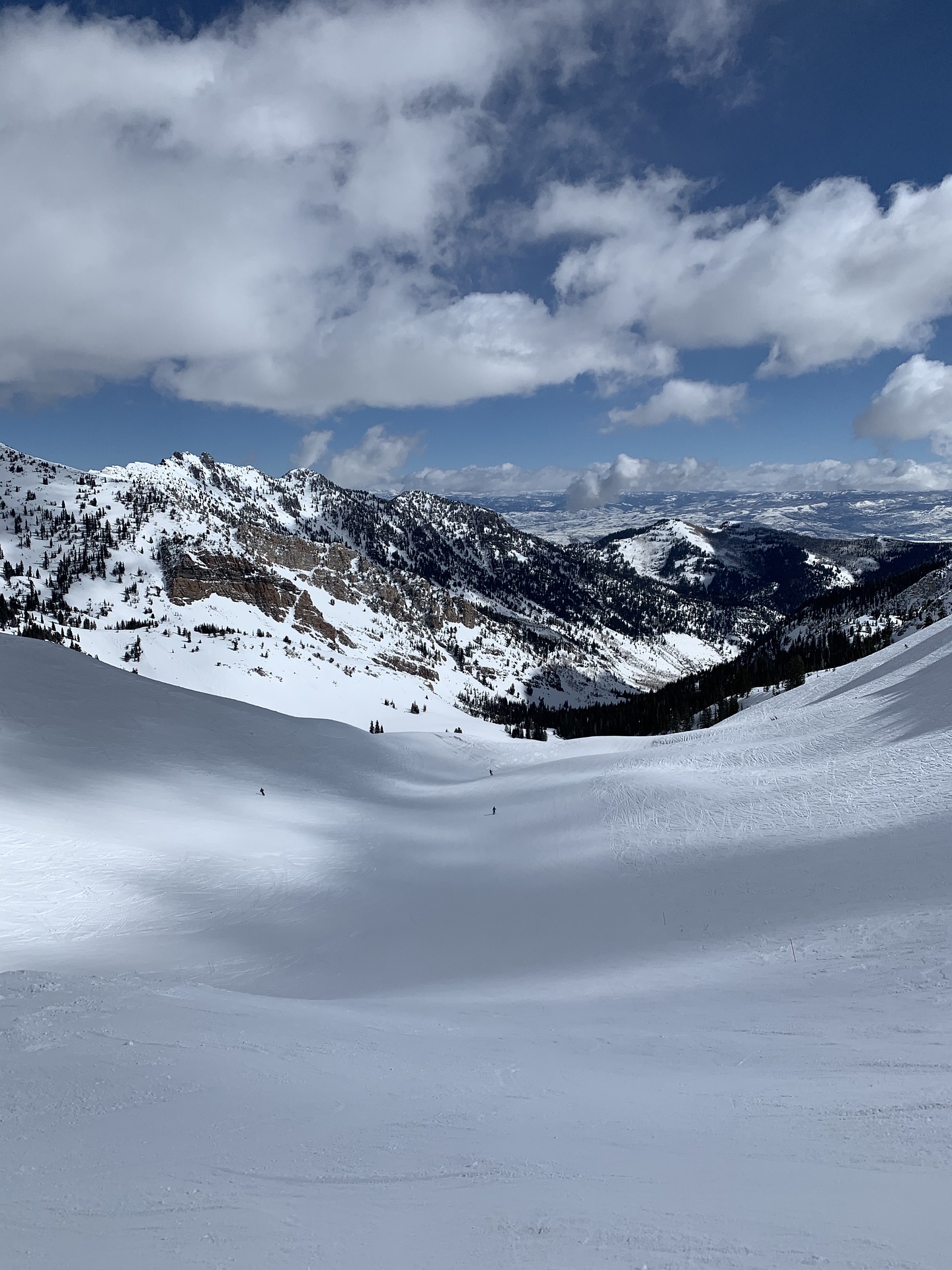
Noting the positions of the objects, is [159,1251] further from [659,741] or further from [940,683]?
[659,741]

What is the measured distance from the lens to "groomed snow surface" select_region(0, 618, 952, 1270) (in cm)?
486

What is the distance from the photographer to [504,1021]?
40.1ft

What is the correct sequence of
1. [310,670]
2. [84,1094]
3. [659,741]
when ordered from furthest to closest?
[310,670] < [659,741] < [84,1094]

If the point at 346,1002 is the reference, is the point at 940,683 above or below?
above

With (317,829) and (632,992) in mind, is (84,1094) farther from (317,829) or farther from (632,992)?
(317,829)

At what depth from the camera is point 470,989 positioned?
15.7 m

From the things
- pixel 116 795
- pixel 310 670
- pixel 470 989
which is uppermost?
pixel 310 670

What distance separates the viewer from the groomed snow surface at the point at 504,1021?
4.86 metres

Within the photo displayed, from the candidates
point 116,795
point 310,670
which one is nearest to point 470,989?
point 116,795

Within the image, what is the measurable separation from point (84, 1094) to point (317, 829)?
89.3 ft

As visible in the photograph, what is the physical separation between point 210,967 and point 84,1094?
12.3 metres

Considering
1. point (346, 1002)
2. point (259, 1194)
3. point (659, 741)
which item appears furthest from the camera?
point (659, 741)

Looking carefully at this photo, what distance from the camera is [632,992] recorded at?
43.8ft

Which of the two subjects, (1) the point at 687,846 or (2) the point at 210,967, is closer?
(2) the point at 210,967
